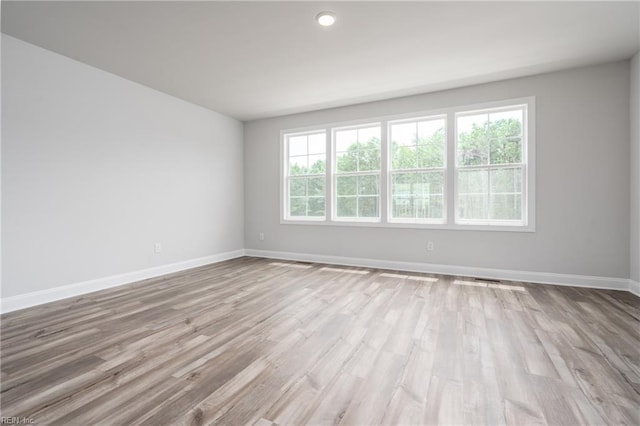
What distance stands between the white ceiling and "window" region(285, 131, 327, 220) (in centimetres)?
139

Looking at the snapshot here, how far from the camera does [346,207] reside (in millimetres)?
5258

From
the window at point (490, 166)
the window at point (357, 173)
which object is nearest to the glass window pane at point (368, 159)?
the window at point (357, 173)

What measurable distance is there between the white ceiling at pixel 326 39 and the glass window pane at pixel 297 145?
4.71 ft

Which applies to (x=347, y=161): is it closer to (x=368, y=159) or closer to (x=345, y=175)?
(x=345, y=175)

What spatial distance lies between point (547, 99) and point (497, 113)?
568mm

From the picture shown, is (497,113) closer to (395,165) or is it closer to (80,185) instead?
(395,165)

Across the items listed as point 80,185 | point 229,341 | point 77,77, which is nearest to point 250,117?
point 77,77

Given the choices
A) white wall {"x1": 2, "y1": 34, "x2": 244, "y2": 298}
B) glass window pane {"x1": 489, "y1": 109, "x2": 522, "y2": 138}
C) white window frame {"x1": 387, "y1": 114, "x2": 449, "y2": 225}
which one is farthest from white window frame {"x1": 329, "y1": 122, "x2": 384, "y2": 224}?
white wall {"x1": 2, "y1": 34, "x2": 244, "y2": 298}

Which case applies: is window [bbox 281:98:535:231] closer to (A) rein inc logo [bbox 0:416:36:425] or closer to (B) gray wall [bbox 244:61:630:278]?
(B) gray wall [bbox 244:61:630:278]

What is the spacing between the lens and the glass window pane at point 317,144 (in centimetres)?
542

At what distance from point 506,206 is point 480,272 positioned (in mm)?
1001

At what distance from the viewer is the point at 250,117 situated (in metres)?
5.80

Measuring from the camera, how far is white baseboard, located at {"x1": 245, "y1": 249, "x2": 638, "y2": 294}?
3.64 metres

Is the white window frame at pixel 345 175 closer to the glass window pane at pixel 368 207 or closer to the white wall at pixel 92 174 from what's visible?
the glass window pane at pixel 368 207
